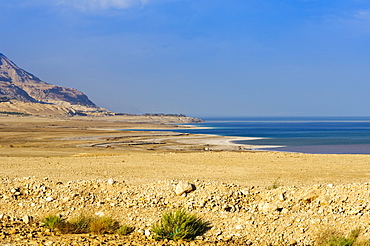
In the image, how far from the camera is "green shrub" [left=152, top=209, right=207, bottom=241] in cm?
985

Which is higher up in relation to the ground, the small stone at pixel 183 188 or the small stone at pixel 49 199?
the small stone at pixel 183 188

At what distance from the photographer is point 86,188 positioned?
13.6m

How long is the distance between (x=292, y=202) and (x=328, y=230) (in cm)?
260

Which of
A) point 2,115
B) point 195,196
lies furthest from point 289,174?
point 2,115

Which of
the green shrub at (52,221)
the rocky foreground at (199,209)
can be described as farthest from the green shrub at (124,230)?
the green shrub at (52,221)

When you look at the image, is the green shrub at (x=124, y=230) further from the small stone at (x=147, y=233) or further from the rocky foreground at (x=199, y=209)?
the small stone at (x=147, y=233)

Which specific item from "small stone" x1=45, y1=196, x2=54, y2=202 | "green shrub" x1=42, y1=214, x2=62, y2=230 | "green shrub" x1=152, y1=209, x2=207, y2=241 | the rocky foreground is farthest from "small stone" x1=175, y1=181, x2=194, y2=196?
"small stone" x1=45, y1=196, x2=54, y2=202

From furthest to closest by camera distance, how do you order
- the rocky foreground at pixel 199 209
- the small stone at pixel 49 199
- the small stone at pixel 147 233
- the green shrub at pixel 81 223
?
1. the small stone at pixel 49 199
2. the green shrub at pixel 81 223
3. the small stone at pixel 147 233
4. the rocky foreground at pixel 199 209

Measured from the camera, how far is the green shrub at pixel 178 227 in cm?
985

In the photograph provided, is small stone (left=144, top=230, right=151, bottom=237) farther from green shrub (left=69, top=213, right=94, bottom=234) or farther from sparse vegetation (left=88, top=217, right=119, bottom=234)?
green shrub (left=69, top=213, right=94, bottom=234)

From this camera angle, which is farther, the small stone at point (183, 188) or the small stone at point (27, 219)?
the small stone at point (183, 188)

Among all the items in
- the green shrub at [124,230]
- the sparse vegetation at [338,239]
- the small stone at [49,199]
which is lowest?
the green shrub at [124,230]

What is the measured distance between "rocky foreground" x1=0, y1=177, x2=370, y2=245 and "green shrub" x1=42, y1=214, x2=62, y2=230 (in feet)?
0.62

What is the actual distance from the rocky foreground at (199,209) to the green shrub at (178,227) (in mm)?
187
